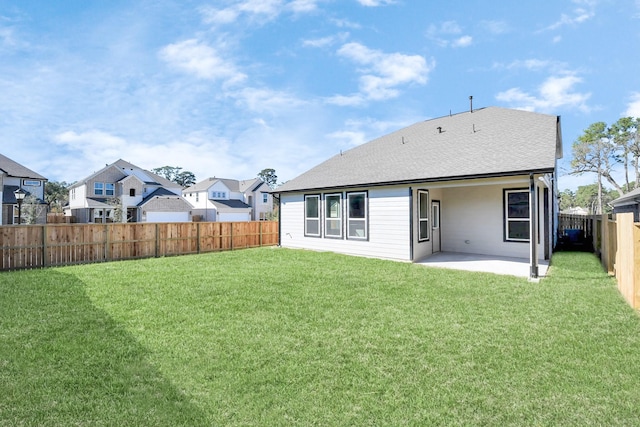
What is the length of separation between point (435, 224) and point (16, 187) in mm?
29926

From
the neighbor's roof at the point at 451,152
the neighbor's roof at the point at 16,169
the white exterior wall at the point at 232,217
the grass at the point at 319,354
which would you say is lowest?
the grass at the point at 319,354

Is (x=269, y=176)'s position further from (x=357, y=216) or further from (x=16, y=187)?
(x=357, y=216)

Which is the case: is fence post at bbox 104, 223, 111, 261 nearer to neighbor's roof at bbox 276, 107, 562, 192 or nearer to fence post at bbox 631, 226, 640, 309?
neighbor's roof at bbox 276, 107, 562, 192

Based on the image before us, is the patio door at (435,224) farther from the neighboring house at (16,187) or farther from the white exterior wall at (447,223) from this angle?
the neighboring house at (16,187)

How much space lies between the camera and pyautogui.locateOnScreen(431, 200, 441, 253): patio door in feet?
36.7

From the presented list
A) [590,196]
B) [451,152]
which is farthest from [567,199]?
[451,152]

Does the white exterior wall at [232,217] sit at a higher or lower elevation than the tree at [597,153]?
lower

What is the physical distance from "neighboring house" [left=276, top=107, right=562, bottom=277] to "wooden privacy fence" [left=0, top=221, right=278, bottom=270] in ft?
10.5

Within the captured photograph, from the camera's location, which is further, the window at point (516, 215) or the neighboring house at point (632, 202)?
the neighboring house at point (632, 202)

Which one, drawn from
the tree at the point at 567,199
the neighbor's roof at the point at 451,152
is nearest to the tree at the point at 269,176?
the tree at the point at 567,199

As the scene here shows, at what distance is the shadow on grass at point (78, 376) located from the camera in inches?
96.0

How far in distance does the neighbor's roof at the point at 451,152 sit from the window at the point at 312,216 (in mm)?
564

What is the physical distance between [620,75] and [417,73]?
49.5 ft

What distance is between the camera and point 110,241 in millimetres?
10977
